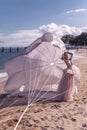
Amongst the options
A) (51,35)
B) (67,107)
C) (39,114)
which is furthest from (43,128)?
(51,35)

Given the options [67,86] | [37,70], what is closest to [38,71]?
[37,70]

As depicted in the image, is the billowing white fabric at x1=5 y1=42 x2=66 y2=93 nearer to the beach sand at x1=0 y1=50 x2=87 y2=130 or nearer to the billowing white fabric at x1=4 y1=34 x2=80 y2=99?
the billowing white fabric at x1=4 y1=34 x2=80 y2=99

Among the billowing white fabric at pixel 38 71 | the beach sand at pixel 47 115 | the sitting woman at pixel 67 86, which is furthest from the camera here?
the billowing white fabric at pixel 38 71

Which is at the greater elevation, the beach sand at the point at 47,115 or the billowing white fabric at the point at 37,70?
the billowing white fabric at the point at 37,70

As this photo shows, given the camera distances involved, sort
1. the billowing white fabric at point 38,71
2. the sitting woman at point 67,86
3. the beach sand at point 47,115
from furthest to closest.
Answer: the billowing white fabric at point 38,71
the sitting woman at point 67,86
the beach sand at point 47,115

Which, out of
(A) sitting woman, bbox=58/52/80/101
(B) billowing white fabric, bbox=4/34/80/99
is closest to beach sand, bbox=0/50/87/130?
(A) sitting woman, bbox=58/52/80/101

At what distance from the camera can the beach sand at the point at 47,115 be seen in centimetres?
623

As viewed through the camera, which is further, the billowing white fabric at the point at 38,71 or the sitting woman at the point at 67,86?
the billowing white fabric at the point at 38,71

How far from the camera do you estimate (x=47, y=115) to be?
22.7 ft

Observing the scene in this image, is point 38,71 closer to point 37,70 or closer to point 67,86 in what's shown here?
point 37,70

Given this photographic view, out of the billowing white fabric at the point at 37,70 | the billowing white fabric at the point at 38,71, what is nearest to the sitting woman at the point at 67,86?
the billowing white fabric at the point at 38,71

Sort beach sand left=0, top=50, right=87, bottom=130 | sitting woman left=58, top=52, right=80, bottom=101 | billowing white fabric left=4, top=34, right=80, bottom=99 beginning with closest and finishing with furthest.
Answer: beach sand left=0, top=50, right=87, bottom=130 → sitting woman left=58, top=52, right=80, bottom=101 → billowing white fabric left=4, top=34, right=80, bottom=99

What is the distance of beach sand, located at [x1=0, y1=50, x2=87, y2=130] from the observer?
20.4 ft

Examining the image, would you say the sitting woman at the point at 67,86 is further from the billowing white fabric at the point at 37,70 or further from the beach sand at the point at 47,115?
the billowing white fabric at the point at 37,70
